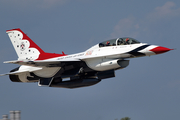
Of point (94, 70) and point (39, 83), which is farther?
point (39, 83)

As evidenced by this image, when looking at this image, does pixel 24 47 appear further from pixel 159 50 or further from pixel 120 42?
pixel 159 50

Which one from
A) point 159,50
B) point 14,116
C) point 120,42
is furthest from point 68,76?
point 159,50

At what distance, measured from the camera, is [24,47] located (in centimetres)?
2383

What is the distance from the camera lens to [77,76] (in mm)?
21906

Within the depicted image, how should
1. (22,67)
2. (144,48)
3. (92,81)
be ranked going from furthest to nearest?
(22,67) < (92,81) < (144,48)

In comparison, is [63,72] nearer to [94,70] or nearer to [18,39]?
[94,70]

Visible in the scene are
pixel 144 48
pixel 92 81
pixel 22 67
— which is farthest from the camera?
pixel 22 67

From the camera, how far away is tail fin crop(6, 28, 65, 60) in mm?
23469

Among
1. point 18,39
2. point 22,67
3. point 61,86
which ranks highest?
point 18,39

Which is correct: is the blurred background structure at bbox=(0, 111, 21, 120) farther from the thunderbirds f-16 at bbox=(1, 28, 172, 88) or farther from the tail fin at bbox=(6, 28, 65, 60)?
the tail fin at bbox=(6, 28, 65, 60)

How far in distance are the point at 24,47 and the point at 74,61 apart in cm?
490

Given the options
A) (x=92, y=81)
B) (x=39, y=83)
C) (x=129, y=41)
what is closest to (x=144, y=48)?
(x=129, y=41)

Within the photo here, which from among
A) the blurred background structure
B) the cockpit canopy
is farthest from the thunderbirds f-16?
the blurred background structure

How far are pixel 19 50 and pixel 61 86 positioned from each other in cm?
428
